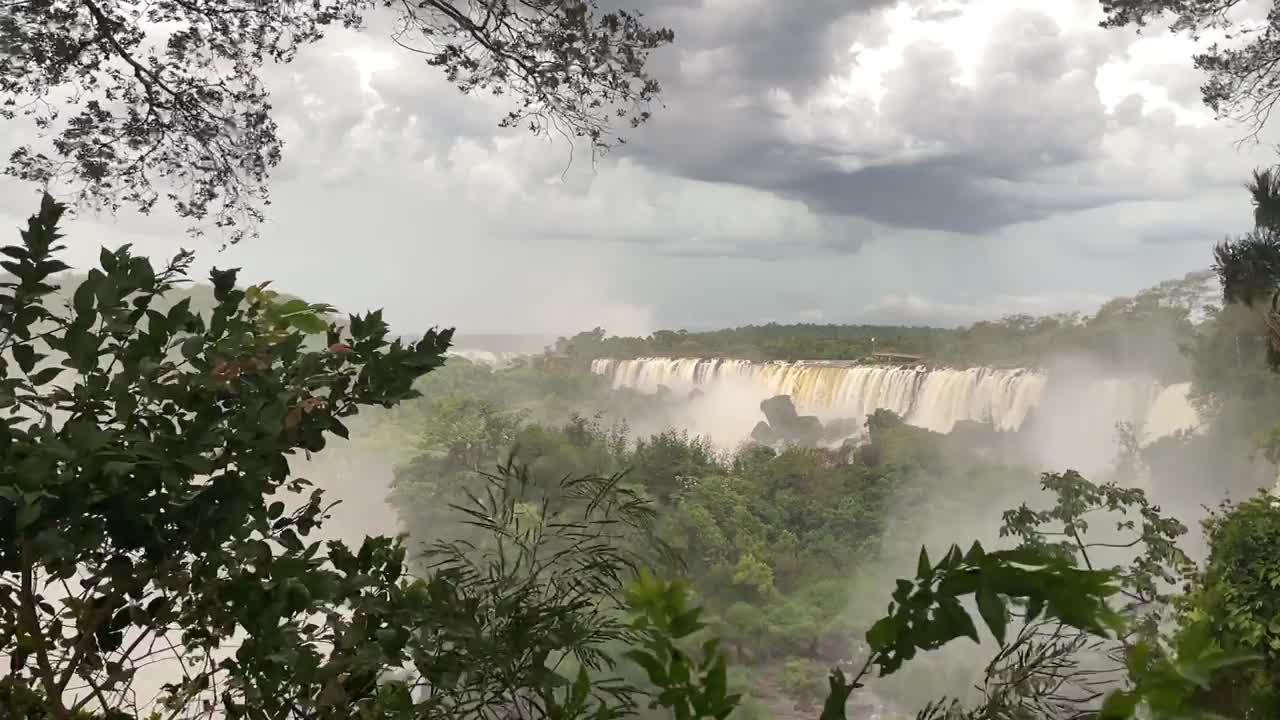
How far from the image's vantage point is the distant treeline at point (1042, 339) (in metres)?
8.17

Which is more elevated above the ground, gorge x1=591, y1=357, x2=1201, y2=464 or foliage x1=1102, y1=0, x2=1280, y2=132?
foliage x1=1102, y1=0, x2=1280, y2=132

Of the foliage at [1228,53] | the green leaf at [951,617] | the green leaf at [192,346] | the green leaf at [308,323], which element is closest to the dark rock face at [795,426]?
the foliage at [1228,53]

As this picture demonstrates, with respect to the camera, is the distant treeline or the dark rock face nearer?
the distant treeline

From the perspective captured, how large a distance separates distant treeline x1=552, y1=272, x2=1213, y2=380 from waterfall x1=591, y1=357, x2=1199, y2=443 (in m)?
0.19

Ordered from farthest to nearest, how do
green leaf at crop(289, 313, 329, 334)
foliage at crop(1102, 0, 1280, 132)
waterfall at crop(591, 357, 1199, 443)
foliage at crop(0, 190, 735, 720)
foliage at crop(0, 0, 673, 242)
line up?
waterfall at crop(591, 357, 1199, 443)
foliage at crop(1102, 0, 1280, 132)
foliage at crop(0, 0, 673, 242)
green leaf at crop(289, 313, 329, 334)
foliage at crop(0, 190, 735, 720)

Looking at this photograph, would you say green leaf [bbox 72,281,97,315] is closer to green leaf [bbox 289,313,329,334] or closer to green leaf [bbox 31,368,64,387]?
green leaf [bbox 31,368,64,387]

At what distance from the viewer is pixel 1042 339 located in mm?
9125

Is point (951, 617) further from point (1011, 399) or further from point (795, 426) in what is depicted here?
point (795, 426)

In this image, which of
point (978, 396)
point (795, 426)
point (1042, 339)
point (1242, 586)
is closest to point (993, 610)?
point (1242, 586)

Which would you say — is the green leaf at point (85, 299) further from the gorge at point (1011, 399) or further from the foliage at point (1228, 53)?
the gorge at point (1011, 399)

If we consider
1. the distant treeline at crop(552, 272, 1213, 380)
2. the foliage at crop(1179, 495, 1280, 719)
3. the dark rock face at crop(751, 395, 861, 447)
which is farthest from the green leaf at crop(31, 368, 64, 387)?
the dark rock face at crop(751, 395, 861, 447)

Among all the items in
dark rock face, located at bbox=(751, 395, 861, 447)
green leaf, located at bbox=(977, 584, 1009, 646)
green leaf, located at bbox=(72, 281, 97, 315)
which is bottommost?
dark rock face, located at bbox=(751, 395, 861, 447)

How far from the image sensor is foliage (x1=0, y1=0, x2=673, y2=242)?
6.16ft

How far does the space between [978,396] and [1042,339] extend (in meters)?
0.91
